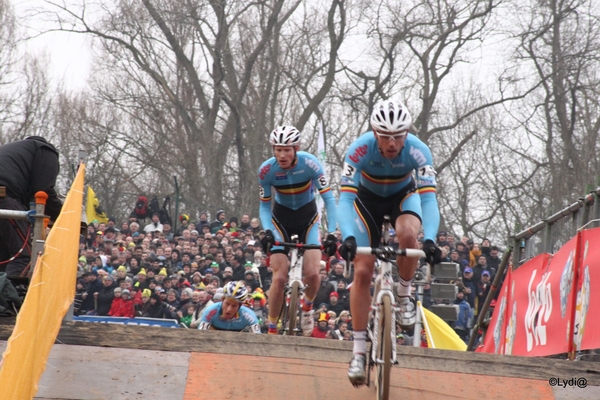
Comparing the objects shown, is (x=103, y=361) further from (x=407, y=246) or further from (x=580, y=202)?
(x=580, y=202)

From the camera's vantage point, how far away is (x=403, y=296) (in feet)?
25.9

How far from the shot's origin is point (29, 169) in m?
8.22

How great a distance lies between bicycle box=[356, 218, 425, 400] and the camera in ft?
20.0

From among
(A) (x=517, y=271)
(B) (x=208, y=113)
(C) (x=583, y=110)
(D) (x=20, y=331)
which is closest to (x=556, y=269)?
(A) (x=517, y=271)

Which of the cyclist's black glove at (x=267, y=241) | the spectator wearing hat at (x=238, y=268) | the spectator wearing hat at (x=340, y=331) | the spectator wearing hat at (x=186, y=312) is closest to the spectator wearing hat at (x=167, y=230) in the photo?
the spectator wearing hat at (x=238, y=268)

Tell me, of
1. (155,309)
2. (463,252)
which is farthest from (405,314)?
(463,252)

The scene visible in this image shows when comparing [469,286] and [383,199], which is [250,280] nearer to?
[469,286]

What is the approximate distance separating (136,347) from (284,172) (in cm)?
342

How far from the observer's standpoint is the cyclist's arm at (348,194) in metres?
6.64

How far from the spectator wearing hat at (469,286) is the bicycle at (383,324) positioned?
410 inches

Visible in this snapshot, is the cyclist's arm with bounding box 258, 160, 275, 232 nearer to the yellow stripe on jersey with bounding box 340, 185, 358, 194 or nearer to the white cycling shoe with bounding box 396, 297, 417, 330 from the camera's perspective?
the white cycling shoe with bounding box 396, 297, 417, 330

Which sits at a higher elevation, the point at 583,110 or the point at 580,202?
the point at 583,110

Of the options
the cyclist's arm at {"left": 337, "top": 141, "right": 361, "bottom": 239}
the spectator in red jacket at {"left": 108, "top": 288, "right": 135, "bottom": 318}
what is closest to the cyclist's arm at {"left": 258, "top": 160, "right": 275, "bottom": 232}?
the cyclist's arm at {"left": 337, "top": 141, "right": 361, "bottom": 239}

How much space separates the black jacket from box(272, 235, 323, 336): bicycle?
272cm
